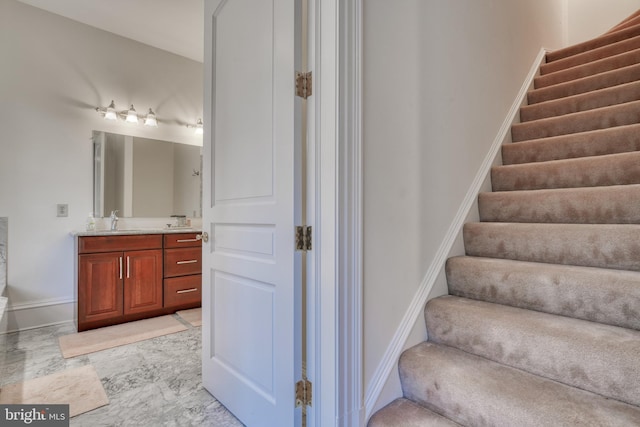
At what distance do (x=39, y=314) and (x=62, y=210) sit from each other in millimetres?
928

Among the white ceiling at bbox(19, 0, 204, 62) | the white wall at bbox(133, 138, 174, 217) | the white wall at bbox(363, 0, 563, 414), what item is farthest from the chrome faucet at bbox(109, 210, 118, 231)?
the white wall at bbox(363, 0, 563, 414)

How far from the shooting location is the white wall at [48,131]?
2.65 m

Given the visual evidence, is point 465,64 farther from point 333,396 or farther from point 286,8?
point 333,396

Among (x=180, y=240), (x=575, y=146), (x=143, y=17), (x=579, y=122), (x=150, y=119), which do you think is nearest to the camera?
(x=575, y=146)

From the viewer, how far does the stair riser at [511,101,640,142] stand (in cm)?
184

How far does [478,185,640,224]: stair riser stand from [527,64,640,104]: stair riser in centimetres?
127

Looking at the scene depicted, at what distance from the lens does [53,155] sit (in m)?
2.84

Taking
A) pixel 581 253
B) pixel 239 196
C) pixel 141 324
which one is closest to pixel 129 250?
pixel 141 324

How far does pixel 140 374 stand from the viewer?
1896mm

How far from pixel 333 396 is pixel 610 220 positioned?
1.41m

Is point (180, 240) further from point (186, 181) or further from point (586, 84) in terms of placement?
point (586, 84)

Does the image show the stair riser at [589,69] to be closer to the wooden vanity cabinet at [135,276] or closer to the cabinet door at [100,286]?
the wooden vanity cabinet at [135,276]

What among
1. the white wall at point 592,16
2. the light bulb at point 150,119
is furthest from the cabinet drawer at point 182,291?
the white wall at point 592,16

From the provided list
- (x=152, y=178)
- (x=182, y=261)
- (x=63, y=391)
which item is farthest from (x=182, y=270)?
(x=63, y=391)
